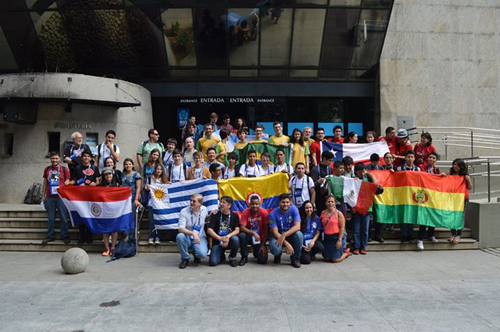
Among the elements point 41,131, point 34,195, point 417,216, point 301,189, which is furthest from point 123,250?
point 41,131

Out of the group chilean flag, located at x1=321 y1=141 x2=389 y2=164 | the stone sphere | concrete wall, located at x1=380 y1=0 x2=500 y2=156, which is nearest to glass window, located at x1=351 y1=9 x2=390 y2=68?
concrete wall, located at x1=380 y1=0 x2=500 y2=156

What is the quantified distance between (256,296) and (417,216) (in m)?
5.15

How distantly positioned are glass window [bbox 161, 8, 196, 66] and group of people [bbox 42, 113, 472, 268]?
6.05 metres

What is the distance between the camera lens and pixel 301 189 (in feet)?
31.2

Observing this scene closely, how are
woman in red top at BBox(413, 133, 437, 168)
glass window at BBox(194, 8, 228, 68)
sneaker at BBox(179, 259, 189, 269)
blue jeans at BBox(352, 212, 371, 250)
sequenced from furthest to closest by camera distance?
1. glass window at BBox(194, 8, 228, 68)
2. woman in red top at BBox(413, 133, 437, 168)
3. blue jeans at BBox(352, 212, 371, 250)
4. sneaker at BBox(179, 259, 189, 269)

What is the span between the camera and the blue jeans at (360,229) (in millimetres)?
9461

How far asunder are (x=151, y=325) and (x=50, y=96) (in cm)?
1081

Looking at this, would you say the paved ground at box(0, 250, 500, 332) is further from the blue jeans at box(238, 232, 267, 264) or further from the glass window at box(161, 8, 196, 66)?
the glass window at box(161, 8, 196, 66)

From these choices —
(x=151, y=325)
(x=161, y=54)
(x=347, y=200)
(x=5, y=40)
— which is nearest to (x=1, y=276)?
(x=151, y=325)

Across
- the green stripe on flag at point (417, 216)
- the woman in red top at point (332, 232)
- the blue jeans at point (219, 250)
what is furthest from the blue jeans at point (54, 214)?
the green stripe on flag at point (417, 216)

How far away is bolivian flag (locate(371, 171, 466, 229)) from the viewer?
1002 centimetres

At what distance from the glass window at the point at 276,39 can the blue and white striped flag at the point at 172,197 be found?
9.45m

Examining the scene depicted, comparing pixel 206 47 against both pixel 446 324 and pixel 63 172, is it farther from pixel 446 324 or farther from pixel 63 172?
pixel 446 324

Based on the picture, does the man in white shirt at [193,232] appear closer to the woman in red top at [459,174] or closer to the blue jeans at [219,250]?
the blue jeans at [219,250]
